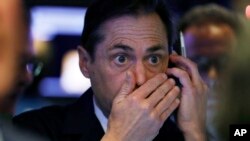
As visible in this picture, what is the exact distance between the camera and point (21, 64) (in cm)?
40

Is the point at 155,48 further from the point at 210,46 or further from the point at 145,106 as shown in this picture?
the point at 210,46

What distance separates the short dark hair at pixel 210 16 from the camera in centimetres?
111

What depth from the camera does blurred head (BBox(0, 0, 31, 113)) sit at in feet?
1.26

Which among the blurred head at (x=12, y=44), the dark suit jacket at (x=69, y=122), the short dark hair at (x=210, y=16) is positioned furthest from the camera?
the short dark hair at (x=210, y=16)

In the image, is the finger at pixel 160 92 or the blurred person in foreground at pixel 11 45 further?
the finger at pixel 160 92

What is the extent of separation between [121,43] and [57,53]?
0.50 feet

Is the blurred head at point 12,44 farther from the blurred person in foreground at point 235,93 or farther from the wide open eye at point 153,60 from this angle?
the blurred person in foreground at point 235,93

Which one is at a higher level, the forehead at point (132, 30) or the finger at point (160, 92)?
the forehead at point (132, 30)

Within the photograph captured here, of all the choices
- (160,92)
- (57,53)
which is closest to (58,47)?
(57,53)

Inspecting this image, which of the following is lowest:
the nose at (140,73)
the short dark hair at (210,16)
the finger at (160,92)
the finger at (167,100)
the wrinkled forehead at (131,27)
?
the finger at (167,100)

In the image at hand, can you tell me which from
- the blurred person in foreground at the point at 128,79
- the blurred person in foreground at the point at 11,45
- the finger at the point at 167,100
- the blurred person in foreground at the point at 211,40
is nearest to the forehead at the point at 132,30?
the blurred person in foreground at the point at 128,79

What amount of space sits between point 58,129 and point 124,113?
18 cm

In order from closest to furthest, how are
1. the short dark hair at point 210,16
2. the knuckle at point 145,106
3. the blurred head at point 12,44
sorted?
the blurred head at point 12,44 < the knuckle at point 145,106 < the short dark hair at point 210,16

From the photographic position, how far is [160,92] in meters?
0.83
